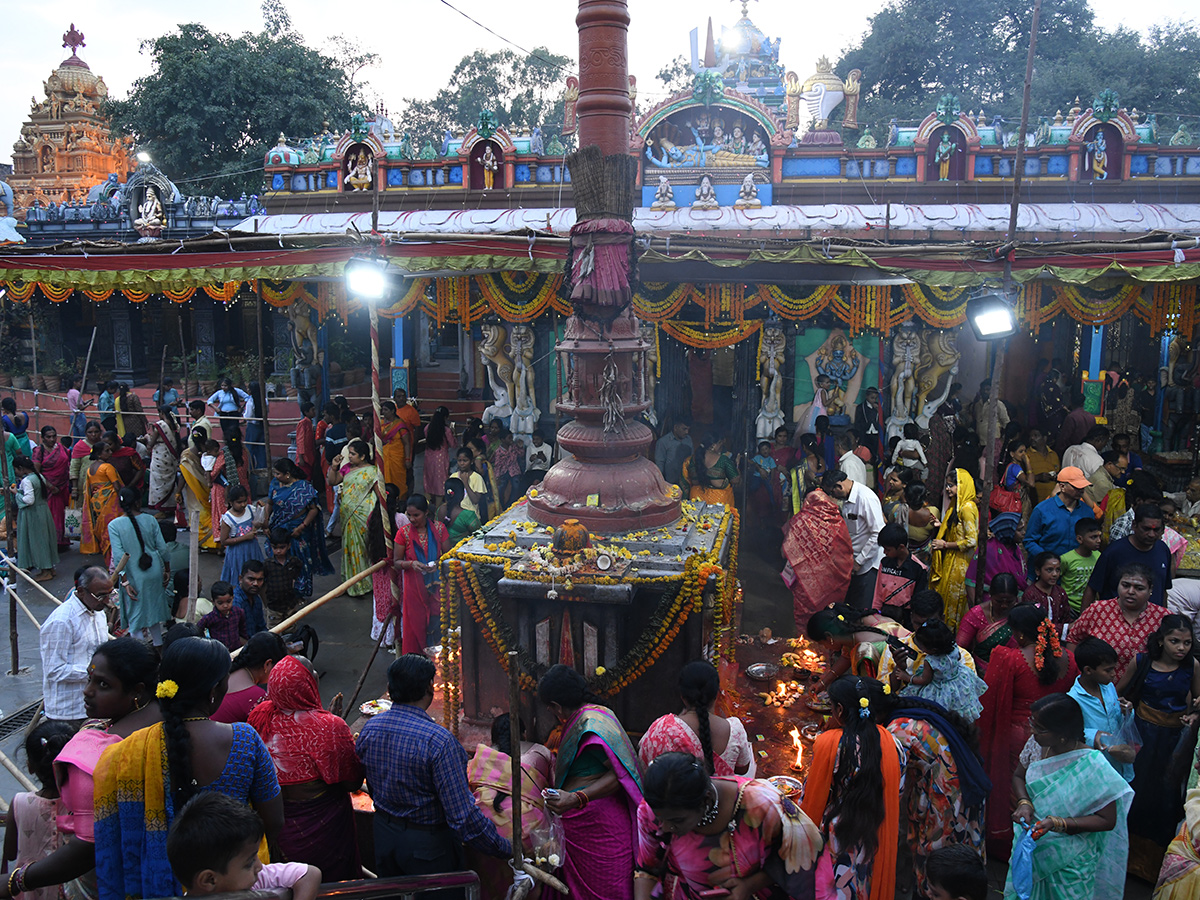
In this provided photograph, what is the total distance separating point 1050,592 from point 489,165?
14254 millimetres

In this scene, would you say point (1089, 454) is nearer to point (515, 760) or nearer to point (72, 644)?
point (515, 760)

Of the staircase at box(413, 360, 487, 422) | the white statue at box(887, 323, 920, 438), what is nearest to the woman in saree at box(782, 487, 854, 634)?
the white statue at box(887, 323, 920, 438)

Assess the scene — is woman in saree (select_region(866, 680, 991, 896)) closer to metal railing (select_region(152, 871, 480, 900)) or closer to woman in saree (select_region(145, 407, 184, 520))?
metal railing (select_region(152, 871, 480, 900))

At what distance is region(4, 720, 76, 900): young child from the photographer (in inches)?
115

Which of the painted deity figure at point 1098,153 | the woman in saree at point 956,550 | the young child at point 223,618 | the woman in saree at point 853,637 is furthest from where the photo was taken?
the painted deity figure at point 1098,153

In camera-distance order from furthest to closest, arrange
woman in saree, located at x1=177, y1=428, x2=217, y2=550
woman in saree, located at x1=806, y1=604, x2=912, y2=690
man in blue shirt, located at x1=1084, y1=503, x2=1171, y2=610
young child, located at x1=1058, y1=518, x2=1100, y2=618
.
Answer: woman in saree, located at x1=177, y1=428, x2=217, y2=550 → young child, located at x1=1058, y1=518, x2=1100, y2=618 → man in blue shirt, located at x1=1084, y1=503, x2=1171, y2=610 → woman in saree, located at x1=806, y1=604, x2=912, y2=690

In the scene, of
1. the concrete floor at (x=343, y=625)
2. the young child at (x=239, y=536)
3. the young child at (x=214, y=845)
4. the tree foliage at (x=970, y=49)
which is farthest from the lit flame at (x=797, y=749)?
the tree foliage at (x=970, y=49)

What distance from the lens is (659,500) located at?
18.8 feet

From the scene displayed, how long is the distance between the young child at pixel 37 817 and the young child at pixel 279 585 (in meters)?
3.04

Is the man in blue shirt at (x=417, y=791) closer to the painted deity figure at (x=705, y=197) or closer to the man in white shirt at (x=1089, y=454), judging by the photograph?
the man in white shirt at (x=1089, y=454)

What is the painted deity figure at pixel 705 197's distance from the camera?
15430mm

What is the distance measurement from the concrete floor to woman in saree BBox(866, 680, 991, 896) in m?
0.80

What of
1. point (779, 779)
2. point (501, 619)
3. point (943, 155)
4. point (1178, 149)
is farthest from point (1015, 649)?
point (1178, 149)

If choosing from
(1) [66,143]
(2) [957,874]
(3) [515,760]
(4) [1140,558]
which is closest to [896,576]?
(4) [1140,558]
